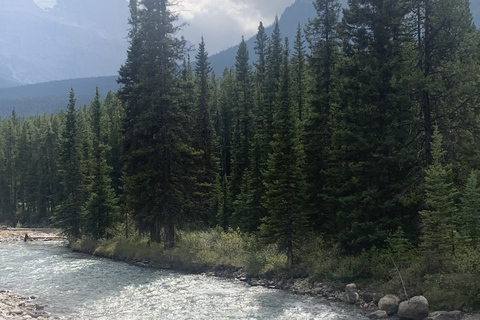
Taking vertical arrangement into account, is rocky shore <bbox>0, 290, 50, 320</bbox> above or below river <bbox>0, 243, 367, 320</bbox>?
above

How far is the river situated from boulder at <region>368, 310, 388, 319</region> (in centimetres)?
62

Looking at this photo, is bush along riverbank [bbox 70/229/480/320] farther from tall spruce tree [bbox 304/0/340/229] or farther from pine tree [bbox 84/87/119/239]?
pine tree [bbox 84/87/119/239]

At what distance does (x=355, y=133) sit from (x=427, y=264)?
802cm

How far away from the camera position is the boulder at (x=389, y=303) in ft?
55.9

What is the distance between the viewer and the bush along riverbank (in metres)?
16.2

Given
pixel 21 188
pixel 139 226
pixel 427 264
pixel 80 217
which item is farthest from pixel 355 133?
pixel 21 188

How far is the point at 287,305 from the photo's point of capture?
1905 centimetres

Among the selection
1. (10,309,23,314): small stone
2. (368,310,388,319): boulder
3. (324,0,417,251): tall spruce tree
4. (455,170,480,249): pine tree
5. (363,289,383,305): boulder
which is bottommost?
(368,310,388,319): boulder

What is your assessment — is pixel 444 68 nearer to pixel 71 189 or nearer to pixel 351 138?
pixel 351 138

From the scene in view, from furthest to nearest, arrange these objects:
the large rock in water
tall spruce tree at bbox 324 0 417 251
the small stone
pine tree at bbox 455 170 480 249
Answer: tall spruce tree at bbox 324 0 417 251 → the small stone → pine tree at bbox 455 170 480 249 → the large rock in water

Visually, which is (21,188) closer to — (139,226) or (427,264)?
(139,226)

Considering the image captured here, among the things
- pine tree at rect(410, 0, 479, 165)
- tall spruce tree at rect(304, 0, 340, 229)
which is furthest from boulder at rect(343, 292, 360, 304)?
pine tree at rect(410, 0, 479, 165)

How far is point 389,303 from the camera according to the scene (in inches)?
677

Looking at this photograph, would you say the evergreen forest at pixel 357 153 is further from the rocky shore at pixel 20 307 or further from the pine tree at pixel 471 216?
the rocky shore at pixel 20 307
